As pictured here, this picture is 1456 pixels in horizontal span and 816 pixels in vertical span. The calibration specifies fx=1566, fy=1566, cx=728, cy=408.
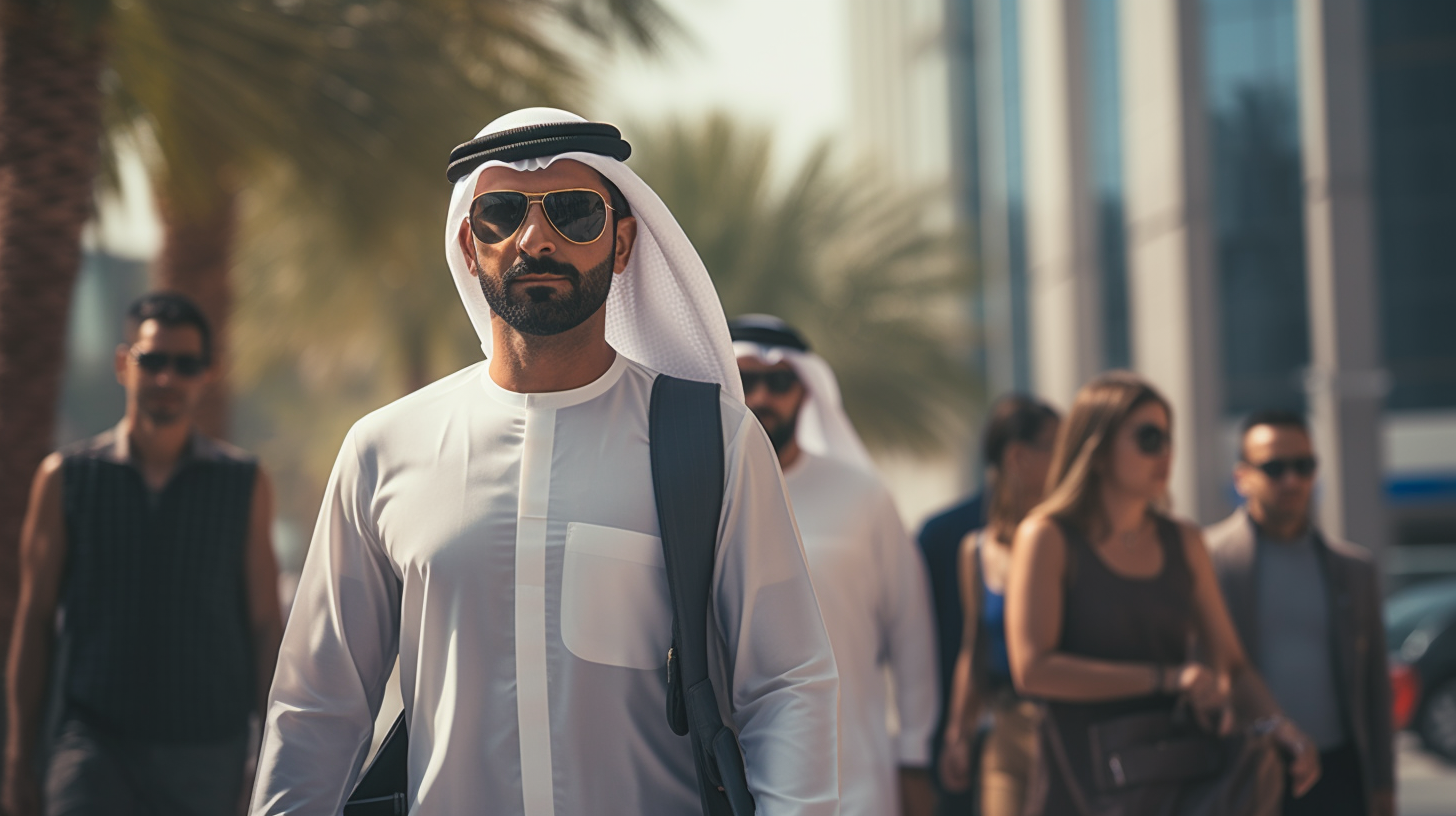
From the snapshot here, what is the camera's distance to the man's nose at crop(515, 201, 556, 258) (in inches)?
97.3

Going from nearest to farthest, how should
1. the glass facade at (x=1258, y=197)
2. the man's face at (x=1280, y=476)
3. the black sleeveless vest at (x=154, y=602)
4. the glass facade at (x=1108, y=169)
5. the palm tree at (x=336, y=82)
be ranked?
the black sleeveless vest at (x=154, y=602), the man's face at (x=1280, y=476), the palm tree at (x=336, y=82), the glass facade at (x=1258, y=197), the glass facade at (x=1108, y=169)

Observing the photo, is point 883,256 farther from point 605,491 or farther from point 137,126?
point 605,491

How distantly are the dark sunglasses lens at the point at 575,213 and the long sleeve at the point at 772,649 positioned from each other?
406 mm

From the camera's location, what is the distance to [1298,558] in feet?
17.2

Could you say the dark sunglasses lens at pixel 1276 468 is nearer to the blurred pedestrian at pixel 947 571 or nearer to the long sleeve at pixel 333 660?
the blurred pedestrian at pixel 947 571

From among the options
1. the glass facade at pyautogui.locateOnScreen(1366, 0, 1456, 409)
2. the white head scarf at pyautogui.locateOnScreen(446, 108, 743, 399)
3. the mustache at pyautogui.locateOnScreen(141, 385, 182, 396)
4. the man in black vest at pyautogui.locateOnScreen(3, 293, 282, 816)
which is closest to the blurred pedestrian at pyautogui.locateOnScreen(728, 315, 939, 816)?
the man in black vest at pyautogui.locateOnScreen(3, 293, 282, 816)

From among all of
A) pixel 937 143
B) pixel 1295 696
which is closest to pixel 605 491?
pixel 1295 696

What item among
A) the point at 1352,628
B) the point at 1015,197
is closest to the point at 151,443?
the point at 1352,628

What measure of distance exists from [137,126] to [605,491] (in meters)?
7.04

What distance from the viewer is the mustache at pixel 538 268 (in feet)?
8.09

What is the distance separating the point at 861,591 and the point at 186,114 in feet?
15.5

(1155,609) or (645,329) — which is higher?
(645,329)

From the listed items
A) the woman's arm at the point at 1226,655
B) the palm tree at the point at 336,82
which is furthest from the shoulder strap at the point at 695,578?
the palm tree at the point at 336,82

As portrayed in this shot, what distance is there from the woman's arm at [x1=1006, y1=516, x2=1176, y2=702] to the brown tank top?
35mm
